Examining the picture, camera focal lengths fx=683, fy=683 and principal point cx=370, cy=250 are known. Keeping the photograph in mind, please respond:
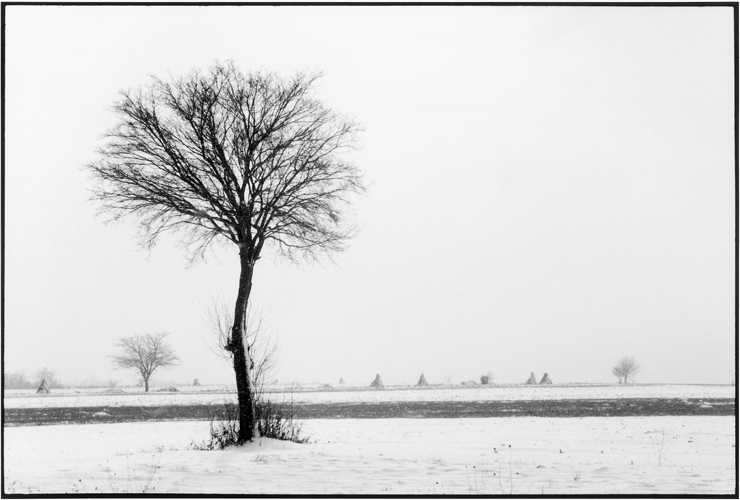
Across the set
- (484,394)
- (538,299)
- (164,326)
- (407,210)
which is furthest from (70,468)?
(484,394)

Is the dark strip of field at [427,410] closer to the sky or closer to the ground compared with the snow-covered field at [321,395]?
closer to the ground

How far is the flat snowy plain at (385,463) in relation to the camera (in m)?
9.76

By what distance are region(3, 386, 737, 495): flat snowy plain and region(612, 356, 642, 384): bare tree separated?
0.93 m

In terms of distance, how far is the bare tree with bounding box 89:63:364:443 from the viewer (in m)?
11.0

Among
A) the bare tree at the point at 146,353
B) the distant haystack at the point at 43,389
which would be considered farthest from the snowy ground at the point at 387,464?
the bare tree at the point at 146,353

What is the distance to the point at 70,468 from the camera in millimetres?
10125

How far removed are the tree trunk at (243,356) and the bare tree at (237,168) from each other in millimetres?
16

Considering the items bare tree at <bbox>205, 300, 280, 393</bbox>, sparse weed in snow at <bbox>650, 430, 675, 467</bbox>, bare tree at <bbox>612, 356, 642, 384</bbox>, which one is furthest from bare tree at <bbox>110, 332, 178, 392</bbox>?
sparse weed in snow at <bbox>650, 430, 675, 467</bbox>

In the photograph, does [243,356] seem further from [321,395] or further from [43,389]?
[43,389]

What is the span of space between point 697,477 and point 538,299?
3.47 m

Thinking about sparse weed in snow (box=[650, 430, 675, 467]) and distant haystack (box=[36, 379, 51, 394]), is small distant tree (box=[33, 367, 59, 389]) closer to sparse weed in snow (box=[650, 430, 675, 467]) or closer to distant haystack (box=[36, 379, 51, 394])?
distant haystack (box=[36, 379, 51, 394])

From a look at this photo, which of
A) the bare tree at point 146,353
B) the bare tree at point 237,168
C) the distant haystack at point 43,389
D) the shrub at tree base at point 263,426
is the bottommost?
the shrub at tree base at point 263,426

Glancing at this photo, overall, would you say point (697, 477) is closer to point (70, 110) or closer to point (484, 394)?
point (484, 394)

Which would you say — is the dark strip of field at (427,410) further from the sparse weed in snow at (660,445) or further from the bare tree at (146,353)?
the bare tree at (146,353)
